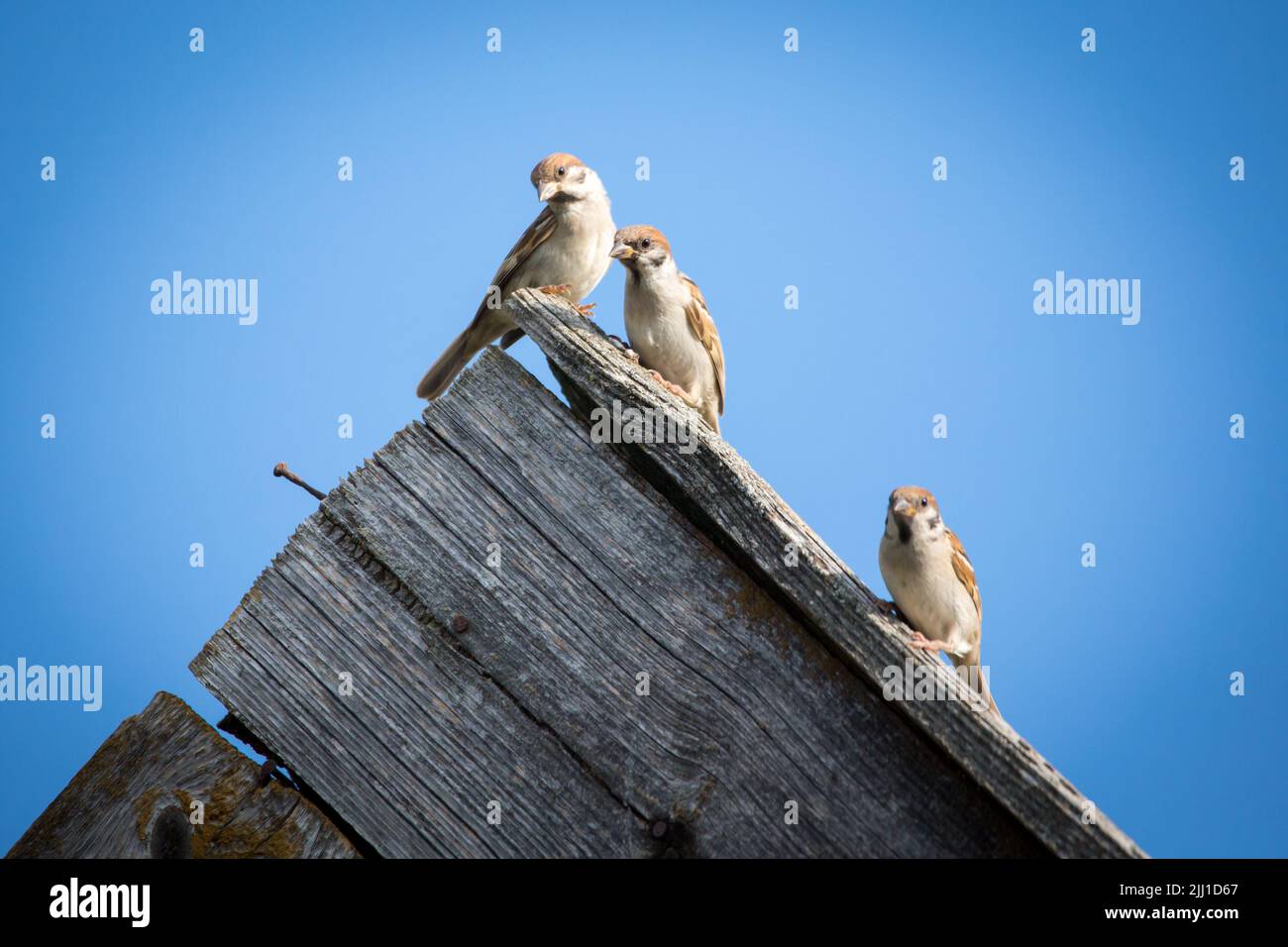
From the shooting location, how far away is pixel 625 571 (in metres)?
3.07

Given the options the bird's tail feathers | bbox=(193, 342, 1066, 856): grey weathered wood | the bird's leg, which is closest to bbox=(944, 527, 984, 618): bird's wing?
the bird's leg

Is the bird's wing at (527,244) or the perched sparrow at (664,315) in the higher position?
the bird's wing at (527,244)

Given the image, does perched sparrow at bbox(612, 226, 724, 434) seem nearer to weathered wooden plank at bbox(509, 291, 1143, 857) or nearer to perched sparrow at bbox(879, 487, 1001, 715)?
perched sparrow at bbox(879, 487, 1001, 715)

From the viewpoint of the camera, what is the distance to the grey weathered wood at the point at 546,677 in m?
2.89

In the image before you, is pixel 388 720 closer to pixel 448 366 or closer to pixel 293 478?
pixel 293 478

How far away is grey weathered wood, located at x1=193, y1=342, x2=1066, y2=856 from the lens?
9.48 feet

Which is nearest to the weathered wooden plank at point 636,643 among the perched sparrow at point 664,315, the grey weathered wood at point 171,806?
the grey weathered wood at point 171,806

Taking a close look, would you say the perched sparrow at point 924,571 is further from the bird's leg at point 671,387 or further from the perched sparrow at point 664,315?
the perched sparrow at point 664,315

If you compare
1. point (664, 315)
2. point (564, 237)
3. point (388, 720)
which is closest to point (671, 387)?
point (664, 315)

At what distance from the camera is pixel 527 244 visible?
6129 millimetres
